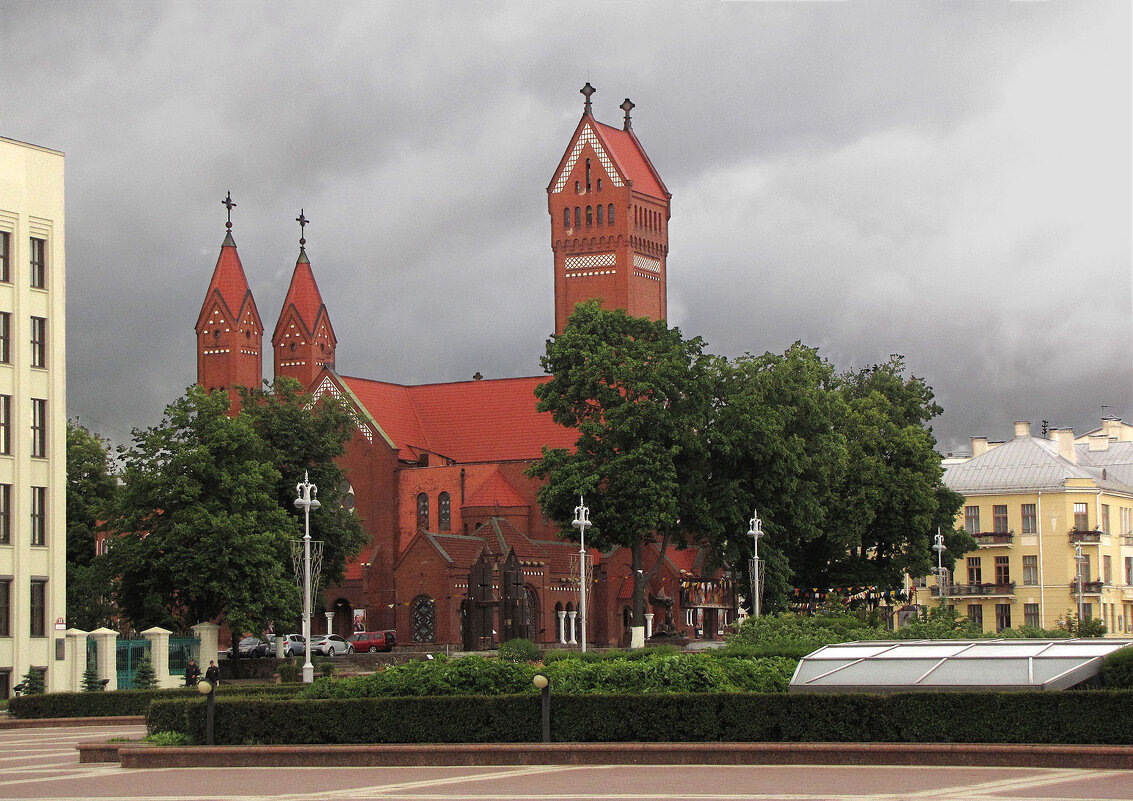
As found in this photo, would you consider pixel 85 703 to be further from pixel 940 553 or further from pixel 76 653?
pixel 940 553

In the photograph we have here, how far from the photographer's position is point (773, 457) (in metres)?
62.1

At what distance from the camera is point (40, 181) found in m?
46.5

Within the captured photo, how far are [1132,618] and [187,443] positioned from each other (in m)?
52.8

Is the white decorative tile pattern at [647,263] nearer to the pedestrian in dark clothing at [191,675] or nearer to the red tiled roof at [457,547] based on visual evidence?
the red tiled roof at [457,547]

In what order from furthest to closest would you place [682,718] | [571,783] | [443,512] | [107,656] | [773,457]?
[443,512]
[773,457]
[107,656]
[682,718]
[571,783]

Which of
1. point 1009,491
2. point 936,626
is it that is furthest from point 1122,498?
point 936,626

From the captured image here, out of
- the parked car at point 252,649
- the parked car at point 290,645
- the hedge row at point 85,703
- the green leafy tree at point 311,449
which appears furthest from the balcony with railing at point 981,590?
the hedge row at point 85,703

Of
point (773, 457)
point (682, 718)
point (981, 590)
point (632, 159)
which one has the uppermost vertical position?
point (632, 159)

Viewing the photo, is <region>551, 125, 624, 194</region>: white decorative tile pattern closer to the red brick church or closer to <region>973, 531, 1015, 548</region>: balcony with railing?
the red brick church

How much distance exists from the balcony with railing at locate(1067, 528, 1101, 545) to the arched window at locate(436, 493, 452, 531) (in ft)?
102

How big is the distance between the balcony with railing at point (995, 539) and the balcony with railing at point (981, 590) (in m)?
2.10

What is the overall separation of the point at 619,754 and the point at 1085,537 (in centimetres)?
6307

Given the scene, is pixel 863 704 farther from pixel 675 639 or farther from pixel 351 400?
pixel 351 400

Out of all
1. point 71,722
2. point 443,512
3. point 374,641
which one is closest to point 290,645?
point 374,641
